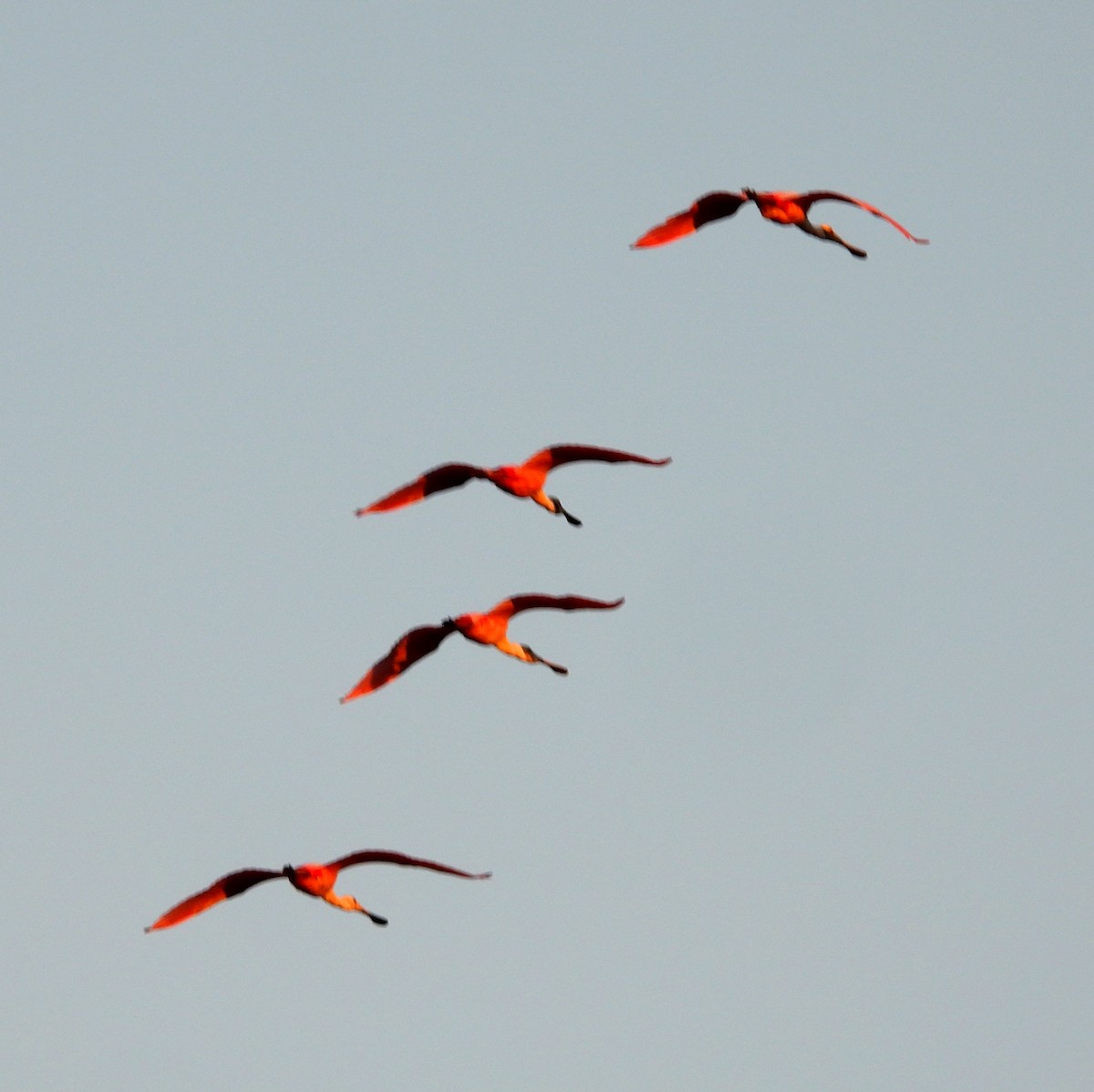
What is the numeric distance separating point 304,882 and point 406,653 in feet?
17.3

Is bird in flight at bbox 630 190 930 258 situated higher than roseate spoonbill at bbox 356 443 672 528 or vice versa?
bird in flight at bbox 630 190 930 258

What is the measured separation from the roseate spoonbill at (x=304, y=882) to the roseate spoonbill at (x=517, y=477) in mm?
7340

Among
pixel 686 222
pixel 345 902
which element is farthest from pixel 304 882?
pixel 686 222

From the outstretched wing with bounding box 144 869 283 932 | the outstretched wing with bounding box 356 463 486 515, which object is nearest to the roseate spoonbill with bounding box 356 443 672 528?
the outstretched wing with bounding box 356 463 486 515

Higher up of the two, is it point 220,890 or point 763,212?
point 763,212

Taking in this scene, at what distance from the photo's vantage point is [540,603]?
51.0 m

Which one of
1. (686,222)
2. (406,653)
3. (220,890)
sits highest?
(686,222)

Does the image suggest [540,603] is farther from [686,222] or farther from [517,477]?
[686,222]

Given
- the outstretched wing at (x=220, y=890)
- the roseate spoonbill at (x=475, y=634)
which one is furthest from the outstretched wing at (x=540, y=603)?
the outstretched wing at (x=220, y=890)

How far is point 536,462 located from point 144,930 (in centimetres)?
1273

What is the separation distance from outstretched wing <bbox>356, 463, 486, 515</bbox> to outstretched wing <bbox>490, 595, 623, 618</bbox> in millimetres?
2770

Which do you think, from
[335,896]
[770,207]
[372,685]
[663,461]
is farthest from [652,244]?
[335,896]

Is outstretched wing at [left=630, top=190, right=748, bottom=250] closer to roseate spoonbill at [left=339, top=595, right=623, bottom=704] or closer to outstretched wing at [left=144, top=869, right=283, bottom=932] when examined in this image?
roseate spoonbill at [left=339, top=595, right=623, bottom=704]

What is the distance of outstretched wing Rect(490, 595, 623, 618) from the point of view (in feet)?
166
